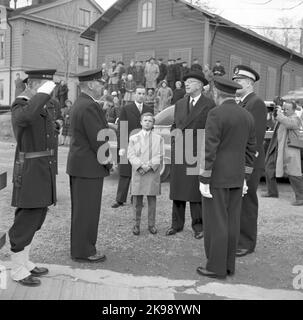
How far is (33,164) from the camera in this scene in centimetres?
408

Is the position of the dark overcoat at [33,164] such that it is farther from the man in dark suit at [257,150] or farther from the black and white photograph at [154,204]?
the man in dark suit at [257,150]

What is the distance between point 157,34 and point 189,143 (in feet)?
53.2

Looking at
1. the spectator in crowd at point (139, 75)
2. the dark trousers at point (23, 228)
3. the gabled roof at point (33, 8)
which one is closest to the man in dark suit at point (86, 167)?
the dark trousers at point (23, 228)

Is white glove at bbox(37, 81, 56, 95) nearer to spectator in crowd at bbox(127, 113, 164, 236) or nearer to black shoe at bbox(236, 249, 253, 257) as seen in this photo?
spectator in crowd at bbox(127, 113, 164, 236)

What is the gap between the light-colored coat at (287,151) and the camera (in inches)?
310

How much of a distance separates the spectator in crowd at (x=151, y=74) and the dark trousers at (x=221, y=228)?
1404cm

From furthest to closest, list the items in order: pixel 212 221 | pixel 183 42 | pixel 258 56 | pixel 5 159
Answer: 1. pixel 258 56
2. pixel 183 42
3. pixel 5 159
4. pixel 212 221

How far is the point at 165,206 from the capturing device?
289 inches

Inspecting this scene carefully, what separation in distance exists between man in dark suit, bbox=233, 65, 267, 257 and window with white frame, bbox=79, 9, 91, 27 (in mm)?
31417

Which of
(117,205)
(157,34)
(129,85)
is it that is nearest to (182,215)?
(117,205)

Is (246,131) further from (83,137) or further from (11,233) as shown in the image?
(11,233)

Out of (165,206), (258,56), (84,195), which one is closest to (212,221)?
(84,195)

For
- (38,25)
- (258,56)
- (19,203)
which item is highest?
(38,25)

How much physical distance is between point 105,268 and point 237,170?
1.63 metres
